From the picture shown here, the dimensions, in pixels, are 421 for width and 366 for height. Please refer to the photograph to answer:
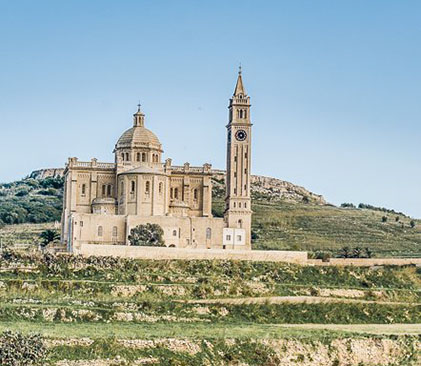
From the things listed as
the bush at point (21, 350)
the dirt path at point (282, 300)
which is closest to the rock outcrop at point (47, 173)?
the dirt path at point (282, 300)

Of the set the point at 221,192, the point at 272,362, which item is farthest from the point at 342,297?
the point at 221,192

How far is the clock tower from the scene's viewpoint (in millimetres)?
88250

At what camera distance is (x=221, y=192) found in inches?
5177

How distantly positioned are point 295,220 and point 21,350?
261ft

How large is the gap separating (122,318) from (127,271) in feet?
45.2

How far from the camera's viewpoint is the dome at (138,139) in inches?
3568

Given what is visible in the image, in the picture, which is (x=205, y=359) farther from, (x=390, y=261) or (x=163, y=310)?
(x=390, y=261)

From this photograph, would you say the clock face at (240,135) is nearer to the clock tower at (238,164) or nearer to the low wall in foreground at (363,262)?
the clock tower at (238,164)

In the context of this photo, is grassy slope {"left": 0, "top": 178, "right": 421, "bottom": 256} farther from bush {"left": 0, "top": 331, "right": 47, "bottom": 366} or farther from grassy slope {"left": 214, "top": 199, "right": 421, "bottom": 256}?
bush {"left": 0, "top": 331, "right": 47, "bottom": 366}

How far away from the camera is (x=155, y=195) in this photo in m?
87.2

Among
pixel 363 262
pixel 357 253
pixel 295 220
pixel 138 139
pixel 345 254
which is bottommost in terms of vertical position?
pixel 363 262

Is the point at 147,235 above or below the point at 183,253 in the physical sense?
above

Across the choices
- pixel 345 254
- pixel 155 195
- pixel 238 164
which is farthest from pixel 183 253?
pixel 345 254

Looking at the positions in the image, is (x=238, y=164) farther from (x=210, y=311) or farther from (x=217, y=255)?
(x=210, y=311)
